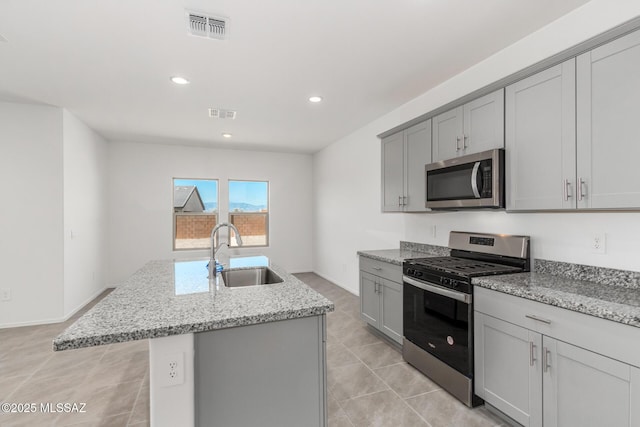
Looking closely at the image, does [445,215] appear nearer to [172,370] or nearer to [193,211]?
[172,370]

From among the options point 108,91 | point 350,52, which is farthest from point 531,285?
point 108,91

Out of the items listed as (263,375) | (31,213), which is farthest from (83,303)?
(263,375)

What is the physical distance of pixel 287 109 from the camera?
3908 mm

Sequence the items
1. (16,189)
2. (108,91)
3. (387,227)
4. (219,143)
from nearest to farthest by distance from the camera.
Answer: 1. (108,91)
2. (16,189)
3. (387,227)
4. (219,143)

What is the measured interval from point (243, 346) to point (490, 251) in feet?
6.81

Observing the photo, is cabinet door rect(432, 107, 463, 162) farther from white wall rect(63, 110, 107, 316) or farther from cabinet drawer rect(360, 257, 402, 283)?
white wall rect(63, 110, 107, 316)

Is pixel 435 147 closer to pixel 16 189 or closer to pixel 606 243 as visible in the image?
pixel 606 243

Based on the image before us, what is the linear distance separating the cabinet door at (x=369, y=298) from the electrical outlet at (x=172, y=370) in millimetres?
2265

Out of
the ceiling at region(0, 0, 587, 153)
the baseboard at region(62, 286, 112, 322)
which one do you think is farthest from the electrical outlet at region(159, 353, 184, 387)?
the baseboard at region(62, 286, 112, 322)

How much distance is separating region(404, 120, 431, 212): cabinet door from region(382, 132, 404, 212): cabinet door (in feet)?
0.29

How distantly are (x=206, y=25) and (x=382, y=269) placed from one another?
2514 millimetres

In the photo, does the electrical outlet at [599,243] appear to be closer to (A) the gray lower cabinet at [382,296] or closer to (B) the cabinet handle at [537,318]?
(B) the cabinet handle at [537,318]

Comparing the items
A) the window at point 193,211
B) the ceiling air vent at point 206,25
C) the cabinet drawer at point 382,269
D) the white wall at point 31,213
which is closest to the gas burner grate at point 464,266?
the cabinet drawer at point 382,269

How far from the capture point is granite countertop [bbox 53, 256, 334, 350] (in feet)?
3.84
